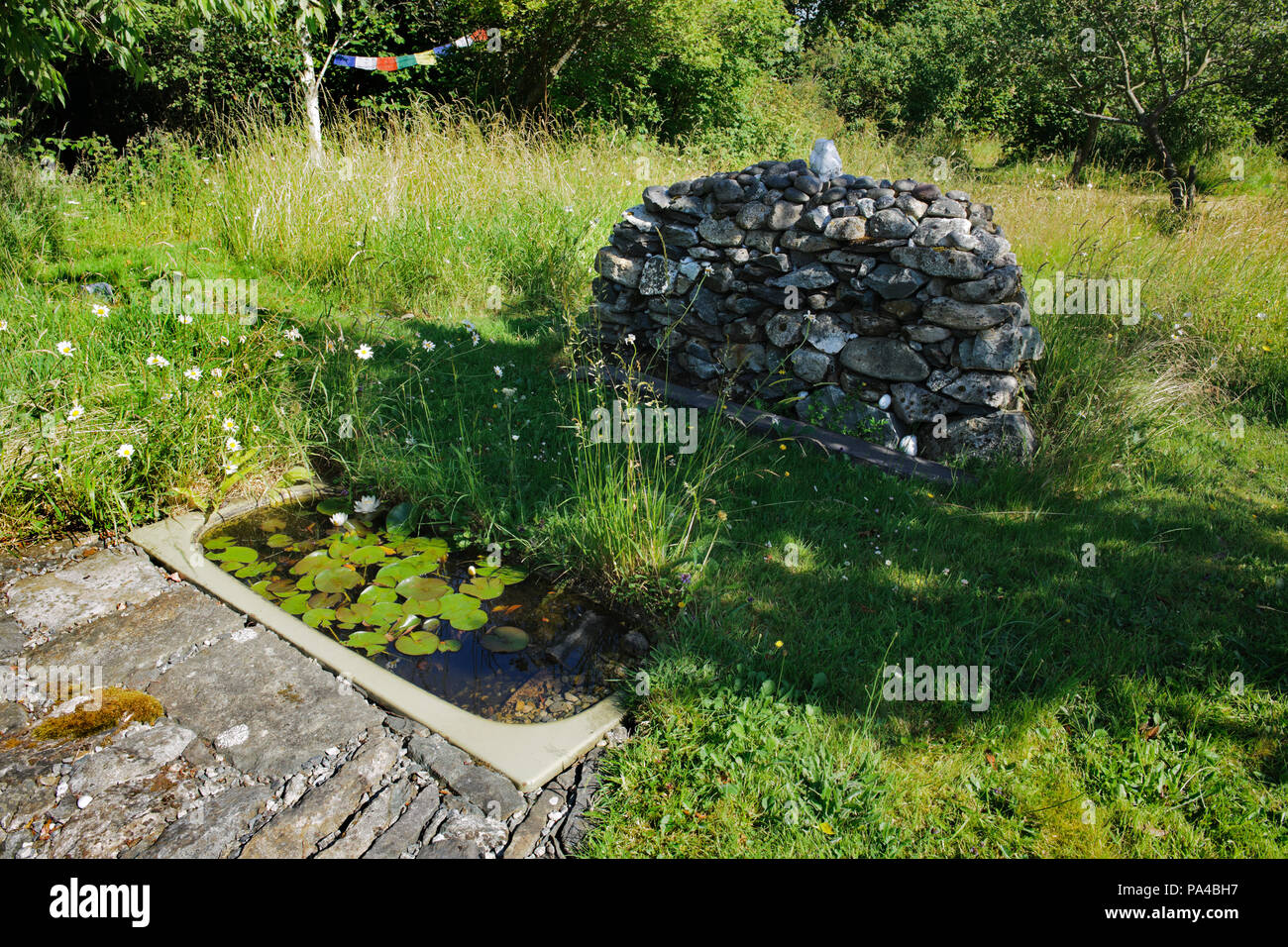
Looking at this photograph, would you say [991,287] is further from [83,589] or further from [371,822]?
[83,589]

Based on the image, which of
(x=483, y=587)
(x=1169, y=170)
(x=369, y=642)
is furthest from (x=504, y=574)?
(x=1169, y=170)

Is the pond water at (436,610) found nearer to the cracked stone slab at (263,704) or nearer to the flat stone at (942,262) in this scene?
the cracked stone slab at (263,704)

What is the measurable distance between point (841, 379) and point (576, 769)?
3086 mm

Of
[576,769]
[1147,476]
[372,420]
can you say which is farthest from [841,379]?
[576,769]

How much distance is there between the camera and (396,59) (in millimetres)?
Answer: 11242

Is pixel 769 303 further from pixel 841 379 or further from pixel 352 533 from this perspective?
pixel 352 533

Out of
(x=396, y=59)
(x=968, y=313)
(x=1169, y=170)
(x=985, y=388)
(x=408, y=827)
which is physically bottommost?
(x=408, y=827)

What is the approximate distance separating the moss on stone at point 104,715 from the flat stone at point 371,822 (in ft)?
2.73

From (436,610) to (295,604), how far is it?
56 cm

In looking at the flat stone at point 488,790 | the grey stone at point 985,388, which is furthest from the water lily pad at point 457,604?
the grey stone at point 985,388

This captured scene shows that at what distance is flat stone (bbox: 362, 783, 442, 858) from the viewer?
2.00m

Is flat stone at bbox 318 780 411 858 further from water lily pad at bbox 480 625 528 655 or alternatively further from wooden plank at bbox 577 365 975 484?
wooden plank at bbox 577 365 975 484

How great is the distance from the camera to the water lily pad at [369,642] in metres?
2.85
